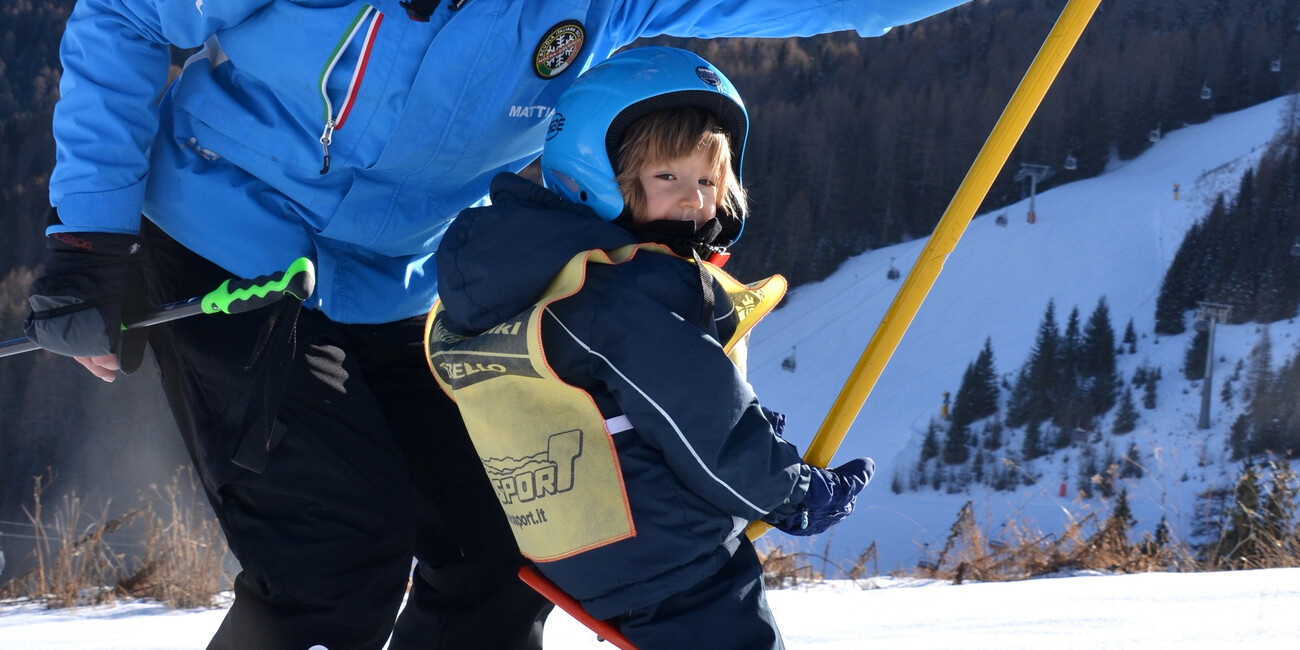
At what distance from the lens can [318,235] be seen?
188 centimetres

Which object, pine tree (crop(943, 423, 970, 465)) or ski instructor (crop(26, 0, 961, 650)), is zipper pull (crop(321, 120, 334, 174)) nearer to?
ski instructor (crop(26, 0, 961, 650))

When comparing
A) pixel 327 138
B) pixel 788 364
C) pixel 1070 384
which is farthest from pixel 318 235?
pixel 788 364

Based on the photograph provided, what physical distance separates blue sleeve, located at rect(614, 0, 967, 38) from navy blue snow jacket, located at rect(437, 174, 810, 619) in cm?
49

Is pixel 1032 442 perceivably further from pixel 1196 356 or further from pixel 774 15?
pixel 774 15

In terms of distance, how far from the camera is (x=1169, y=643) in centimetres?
232

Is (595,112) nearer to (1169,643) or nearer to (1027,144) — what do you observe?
(1169,643)

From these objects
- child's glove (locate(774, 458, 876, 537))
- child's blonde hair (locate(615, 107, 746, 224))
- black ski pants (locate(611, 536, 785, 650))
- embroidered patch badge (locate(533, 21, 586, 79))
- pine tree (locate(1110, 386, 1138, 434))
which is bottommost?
pine tree (locate(1110, 386, 1138, 434))

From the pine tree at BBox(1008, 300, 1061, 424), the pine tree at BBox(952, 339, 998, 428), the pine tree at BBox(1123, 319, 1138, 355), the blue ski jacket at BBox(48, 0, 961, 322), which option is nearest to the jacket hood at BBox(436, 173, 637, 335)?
the blue ski jacket at BBox(48, 0, 961, 322)

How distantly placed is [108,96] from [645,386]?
982 millimetres

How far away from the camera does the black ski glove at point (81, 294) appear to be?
5.62 feet

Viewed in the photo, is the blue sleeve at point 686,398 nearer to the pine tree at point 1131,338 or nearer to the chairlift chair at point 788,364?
the chairlift chair at point 788,364

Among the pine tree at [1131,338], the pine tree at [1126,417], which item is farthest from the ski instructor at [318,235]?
the pine tree at [1131,338]

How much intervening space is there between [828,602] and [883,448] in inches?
1578

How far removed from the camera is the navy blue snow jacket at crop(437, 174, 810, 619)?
5.01ft
